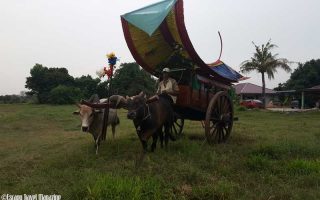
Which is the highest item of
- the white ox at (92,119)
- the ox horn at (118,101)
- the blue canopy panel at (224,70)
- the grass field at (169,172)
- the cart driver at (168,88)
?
the blue canopy panel at (224,70)

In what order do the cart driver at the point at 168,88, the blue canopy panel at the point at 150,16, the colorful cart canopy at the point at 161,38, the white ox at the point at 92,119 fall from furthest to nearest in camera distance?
the cart driver at the point at 168,88 → the white ox at the point at 92,119 → the colorful cart canopy at the point at 161,38 → the blue canopy panel at the point at 150,16

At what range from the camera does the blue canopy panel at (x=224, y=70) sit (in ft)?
28.1

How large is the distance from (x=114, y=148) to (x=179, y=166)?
2.23 meters

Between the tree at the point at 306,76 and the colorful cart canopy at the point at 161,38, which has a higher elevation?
the tree at the point at 306,76

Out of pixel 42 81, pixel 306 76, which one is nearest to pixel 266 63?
pixel 306 76

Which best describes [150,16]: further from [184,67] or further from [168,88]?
[184,67]

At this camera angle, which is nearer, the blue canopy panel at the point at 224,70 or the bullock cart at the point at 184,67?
the bullock cart at the point at 184,67

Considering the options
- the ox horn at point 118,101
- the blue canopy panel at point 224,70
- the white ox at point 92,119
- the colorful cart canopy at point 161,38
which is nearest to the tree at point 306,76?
the blue canopy panel at point 224,70

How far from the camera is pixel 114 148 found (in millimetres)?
7879

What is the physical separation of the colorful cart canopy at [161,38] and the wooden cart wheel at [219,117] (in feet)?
1.77

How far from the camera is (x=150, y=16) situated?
6641 mm

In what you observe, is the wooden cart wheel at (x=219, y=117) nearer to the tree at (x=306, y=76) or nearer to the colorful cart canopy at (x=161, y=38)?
the colorful cart canopy at (x=161, y=38)

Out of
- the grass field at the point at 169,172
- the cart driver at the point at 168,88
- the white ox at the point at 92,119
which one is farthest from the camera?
the cart driver at the point at 168,88

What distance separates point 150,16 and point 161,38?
5.67ft
